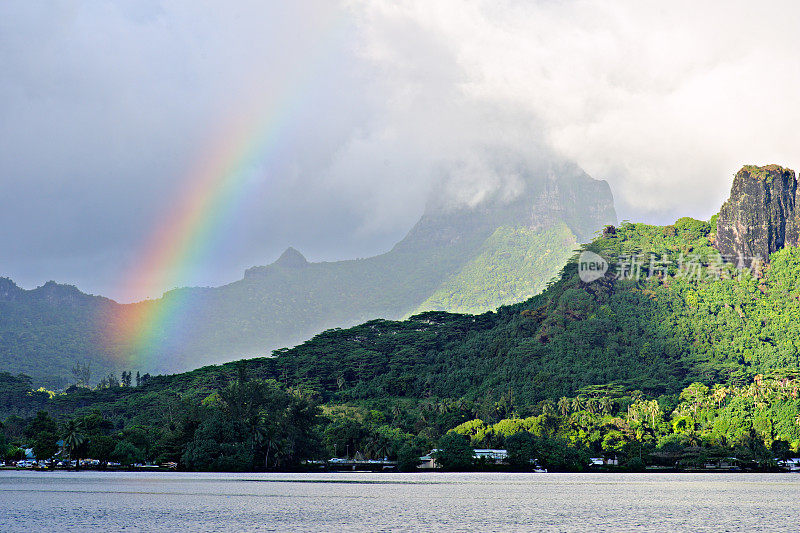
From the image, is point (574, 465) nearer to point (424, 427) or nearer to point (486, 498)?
point (424, 427)

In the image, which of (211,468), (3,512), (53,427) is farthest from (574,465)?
(3,512)


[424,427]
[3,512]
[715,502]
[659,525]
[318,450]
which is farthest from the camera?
[424,427]

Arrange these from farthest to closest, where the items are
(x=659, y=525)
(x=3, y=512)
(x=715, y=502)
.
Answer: (x=715, y=502), (x=3, y=512), (x=659, y=525)

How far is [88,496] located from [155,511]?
1881cm

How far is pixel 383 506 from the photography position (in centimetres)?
7894

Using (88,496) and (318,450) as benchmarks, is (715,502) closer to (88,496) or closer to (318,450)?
(88,496)

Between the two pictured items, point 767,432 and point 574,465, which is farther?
point 767,432

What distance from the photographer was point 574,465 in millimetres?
159375

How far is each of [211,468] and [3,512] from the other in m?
72.0

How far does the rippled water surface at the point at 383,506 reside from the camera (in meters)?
62.3

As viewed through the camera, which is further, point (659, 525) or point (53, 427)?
point (53, 427)

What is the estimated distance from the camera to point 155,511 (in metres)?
71.9

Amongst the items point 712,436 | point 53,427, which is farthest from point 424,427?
point 53,427

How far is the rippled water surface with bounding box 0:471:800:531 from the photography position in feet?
204
